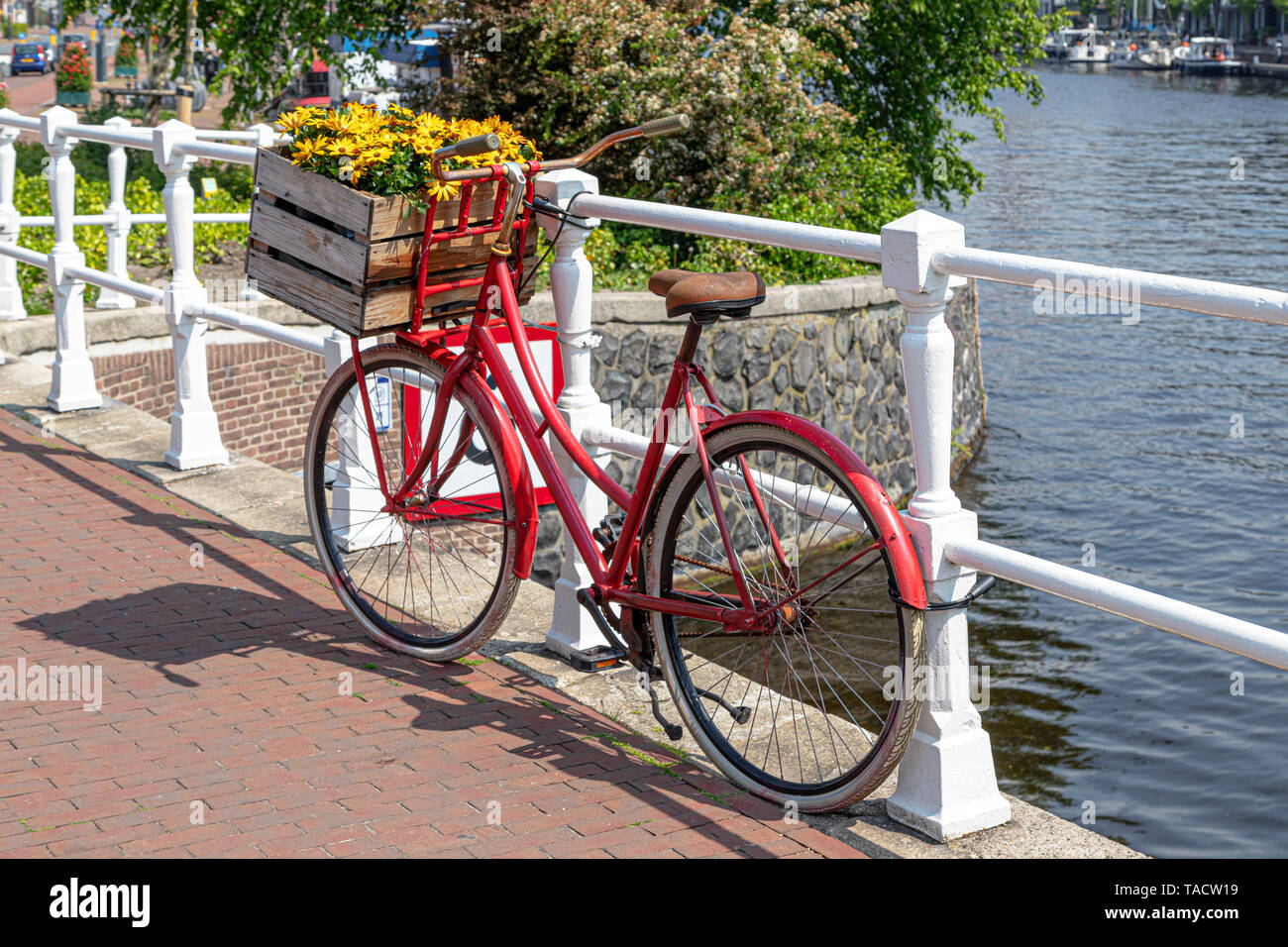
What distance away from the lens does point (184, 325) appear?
7047mm

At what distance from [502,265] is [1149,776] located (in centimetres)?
664

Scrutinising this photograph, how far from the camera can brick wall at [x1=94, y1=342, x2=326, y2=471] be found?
10742mm

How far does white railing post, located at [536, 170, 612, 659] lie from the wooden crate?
0.16m

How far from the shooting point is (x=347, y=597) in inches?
196

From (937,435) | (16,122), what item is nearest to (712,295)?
(937,435)

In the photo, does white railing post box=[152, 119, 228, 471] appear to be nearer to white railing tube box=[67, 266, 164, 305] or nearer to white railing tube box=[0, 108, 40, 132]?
white railing tube box=[67, 266, 164, 305]

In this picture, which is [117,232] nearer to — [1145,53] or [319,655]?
[319,655]

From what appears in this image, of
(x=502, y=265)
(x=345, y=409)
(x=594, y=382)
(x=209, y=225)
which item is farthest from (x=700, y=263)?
(x=502, y=265)

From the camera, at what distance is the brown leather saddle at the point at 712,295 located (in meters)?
3.62

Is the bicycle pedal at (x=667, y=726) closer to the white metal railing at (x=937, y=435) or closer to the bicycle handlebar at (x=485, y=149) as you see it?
the white metal railing at (x=937, y=435)

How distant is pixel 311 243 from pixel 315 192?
153mm

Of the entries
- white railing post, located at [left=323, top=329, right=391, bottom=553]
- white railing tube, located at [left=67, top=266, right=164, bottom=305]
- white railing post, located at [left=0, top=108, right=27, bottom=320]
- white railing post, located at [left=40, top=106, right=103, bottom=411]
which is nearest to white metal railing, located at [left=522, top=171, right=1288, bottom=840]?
white railing post, located at [left=323, top=329, right=391, bottom=553]

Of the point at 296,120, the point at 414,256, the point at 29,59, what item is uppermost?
the point at 29,59
